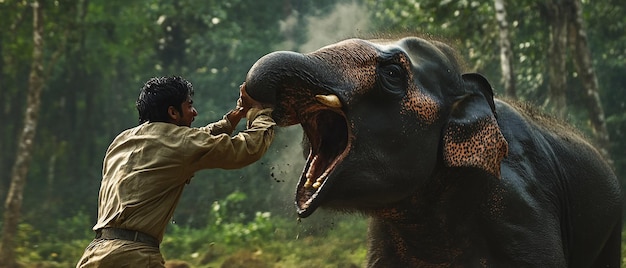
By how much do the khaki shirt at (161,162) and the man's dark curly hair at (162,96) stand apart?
70 millimetres

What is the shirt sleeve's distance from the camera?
11.0 ft

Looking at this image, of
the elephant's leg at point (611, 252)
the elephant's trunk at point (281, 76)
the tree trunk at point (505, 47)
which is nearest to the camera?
the elephant's trunk at point (281, 76)

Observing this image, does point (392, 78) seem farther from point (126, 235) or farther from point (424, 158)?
point (126, 235)

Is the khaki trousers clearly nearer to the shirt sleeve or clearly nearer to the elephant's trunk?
the shirt sleeve

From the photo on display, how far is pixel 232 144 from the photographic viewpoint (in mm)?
3404

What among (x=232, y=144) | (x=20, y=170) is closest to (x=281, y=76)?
(x=232, y=144)

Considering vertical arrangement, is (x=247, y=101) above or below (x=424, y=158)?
above

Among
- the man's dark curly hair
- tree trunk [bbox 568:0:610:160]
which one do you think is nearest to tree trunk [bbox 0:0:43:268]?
tree trunk [bbox 568:0:610:160]

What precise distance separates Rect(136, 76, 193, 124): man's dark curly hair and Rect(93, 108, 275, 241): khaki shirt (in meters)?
0.07

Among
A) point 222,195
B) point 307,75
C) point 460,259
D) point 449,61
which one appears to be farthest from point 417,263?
point 222,195

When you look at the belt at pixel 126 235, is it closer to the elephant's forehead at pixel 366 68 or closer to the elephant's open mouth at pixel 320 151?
the elephant's open mouth at pixel 320 151

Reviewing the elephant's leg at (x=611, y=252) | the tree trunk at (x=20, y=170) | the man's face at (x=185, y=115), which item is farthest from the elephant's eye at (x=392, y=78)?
the tree trunk at (x=20, y=170)

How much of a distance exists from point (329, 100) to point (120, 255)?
33.7 inches

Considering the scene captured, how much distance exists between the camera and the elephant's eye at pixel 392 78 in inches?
142
